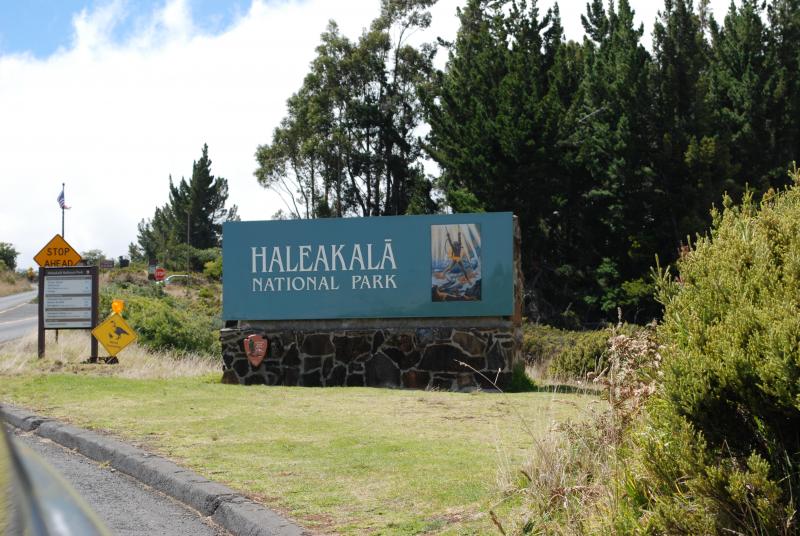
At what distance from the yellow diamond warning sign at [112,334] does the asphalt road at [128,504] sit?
368 inches

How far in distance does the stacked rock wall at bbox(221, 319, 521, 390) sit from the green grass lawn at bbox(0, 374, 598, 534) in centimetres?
111

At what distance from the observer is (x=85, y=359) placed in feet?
60.2

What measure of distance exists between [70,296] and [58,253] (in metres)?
1.49

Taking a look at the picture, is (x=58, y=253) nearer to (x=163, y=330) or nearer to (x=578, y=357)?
(x=163, y=330)

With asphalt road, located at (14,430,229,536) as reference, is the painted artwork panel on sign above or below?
above

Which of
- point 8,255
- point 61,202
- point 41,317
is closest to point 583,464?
point 41,317

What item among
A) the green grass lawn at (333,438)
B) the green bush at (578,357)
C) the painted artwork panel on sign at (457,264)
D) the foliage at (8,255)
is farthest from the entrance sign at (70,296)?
the foliage at (8,255)

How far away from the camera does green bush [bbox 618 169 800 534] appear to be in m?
3.70

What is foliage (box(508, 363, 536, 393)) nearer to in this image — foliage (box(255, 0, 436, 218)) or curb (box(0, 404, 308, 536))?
curb (box(0, 404, 308, 536))

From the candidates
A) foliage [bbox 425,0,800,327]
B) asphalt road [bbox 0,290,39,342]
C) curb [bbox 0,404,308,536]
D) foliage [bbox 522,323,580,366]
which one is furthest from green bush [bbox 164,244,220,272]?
curb [bbox 0,404,308,536]

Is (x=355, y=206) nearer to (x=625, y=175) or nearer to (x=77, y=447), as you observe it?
(x=625, y=175)

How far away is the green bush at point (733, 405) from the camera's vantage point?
370cm

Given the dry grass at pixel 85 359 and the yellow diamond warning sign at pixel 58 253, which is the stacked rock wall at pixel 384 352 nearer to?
the dry grass at pixel 85 359

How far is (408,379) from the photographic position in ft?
53.6
